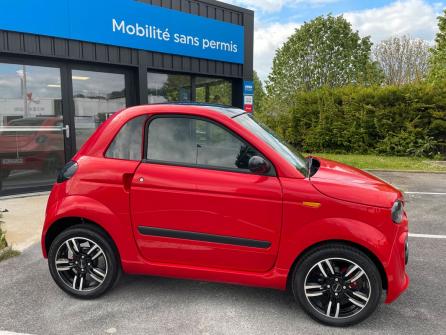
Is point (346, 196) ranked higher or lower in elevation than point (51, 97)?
lower

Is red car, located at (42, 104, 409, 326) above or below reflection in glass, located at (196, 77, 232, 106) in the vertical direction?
below

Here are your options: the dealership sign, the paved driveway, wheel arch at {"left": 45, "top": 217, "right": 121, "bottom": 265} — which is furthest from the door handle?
wheel arch at {"left": 45, "top": 217, "right": 121, "bottom": 265}

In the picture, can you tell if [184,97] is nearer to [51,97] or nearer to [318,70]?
[51,97]

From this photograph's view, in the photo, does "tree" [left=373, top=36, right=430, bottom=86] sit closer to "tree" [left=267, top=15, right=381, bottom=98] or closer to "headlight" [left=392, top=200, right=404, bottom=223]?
"tree" [left=267, top=15, right=381, bottom=98]

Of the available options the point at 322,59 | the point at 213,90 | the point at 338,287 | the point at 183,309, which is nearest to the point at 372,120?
the point at 213,90

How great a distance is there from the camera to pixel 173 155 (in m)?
3.06

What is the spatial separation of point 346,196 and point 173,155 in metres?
1.39

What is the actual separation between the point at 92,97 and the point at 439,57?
68.2ft

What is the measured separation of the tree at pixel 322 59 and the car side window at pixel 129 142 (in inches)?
1044

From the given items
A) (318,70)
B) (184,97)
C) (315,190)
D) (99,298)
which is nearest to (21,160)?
(184,97)

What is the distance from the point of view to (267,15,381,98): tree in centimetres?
2909

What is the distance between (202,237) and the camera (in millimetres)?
2941

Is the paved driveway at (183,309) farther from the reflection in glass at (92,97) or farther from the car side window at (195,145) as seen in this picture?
the reflection in glass at (92,97)

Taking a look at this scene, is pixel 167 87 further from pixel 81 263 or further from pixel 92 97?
pixel 81 263
